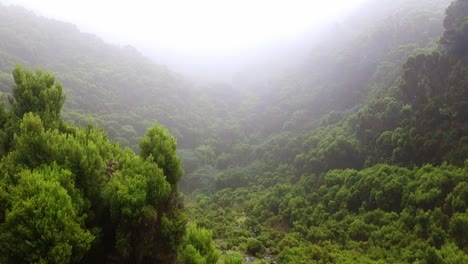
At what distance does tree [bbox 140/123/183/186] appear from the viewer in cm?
863

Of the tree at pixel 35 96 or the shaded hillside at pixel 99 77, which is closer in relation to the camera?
the tree at pixel 35 96

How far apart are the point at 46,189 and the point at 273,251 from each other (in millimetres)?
14997

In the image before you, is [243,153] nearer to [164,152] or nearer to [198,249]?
[198,249]

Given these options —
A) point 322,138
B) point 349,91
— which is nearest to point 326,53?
point 349,91

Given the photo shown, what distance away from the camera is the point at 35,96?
10.6 metres

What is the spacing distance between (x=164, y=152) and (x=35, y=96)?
479 centimetres

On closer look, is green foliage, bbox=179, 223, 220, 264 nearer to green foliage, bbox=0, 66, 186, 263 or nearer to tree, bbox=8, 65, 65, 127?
green foliage, bbox=0, 66, 186, 263

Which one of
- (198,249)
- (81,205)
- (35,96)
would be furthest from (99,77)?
(81,205)

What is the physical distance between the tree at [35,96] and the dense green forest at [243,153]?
0.15 ft

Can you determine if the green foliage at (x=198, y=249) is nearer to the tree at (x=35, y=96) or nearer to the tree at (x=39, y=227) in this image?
the tree at (x=39, y=227)

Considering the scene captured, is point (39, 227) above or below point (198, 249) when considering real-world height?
above

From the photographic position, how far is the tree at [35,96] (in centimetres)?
1052

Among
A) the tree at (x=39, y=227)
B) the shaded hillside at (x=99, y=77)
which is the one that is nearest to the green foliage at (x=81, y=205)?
the tree at (x=39, y=227)

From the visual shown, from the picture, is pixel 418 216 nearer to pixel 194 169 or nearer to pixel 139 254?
pixel 139 254
